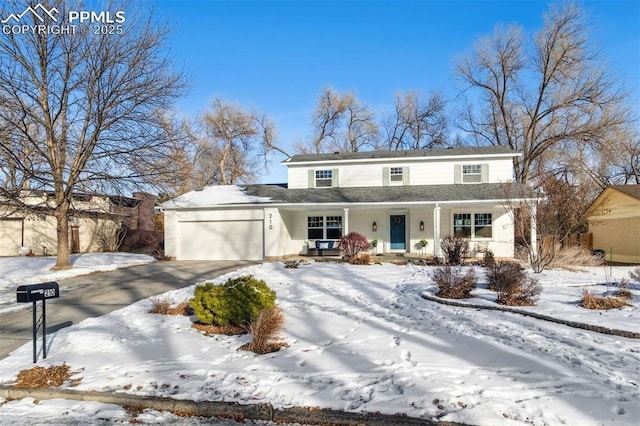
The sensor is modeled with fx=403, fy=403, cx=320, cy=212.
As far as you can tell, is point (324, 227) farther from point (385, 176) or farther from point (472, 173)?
point (472, 173)

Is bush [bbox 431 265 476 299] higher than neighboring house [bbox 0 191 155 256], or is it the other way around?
neighboring house [bbox 0 191 155 256]

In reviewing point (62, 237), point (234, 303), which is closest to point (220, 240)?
point (62, 237)

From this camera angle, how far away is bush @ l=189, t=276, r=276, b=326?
6543 millimetres

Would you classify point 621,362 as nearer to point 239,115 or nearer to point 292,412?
point 292,412

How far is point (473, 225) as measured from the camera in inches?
713

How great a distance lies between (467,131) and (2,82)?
3018cm

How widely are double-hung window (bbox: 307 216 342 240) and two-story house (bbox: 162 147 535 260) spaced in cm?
5

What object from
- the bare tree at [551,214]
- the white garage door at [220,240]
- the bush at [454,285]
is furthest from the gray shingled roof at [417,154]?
the bush at [454,285]

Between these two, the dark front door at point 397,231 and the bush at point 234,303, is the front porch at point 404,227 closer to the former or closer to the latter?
the dark front door at point 397,231

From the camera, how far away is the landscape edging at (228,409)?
3594mm

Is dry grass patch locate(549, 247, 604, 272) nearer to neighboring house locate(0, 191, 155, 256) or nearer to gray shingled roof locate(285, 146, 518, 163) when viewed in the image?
gray shingled roof locate(285, 146, 518, 163)

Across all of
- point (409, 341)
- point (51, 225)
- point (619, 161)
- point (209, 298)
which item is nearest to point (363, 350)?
point (409, 341)

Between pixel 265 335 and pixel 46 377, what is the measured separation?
2624mm

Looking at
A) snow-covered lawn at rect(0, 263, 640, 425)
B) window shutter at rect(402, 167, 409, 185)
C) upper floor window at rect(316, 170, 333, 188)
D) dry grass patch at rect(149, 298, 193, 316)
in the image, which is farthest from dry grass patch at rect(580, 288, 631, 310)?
upper floor window at rect(316, 170, 333, 188)
